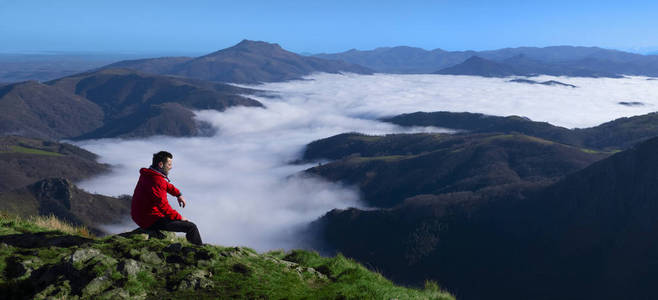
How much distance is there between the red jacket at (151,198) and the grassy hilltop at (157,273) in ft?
3.27

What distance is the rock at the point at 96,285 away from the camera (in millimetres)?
14008

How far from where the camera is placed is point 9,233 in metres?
19.5

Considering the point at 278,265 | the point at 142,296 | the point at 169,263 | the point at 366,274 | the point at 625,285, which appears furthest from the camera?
the point at 625,285

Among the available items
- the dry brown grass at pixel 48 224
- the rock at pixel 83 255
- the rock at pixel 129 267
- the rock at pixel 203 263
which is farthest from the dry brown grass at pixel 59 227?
the rock at pixel 203 263

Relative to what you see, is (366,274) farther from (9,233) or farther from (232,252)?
(9,233)

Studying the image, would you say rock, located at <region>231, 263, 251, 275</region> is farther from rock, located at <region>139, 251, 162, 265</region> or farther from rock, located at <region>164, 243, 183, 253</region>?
rock, located at <region>139, 251, 162, 265</region>

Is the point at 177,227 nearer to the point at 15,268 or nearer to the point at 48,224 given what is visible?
the point at 15,268

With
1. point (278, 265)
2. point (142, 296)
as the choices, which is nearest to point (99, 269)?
point (142, 296)

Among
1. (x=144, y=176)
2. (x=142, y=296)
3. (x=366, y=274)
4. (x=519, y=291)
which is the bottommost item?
(x=519, y=291)

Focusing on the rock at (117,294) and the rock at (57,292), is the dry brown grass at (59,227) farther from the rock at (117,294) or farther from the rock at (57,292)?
the rock at (117,294)

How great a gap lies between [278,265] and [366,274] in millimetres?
3900

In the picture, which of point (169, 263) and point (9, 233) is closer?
point (169, 263)

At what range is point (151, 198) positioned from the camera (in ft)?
55.8

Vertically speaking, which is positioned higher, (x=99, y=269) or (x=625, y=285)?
(x=99, y=269)
